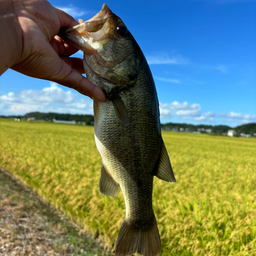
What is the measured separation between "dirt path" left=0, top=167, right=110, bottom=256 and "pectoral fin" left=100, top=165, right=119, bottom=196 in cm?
367

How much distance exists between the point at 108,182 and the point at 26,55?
4.00 ft

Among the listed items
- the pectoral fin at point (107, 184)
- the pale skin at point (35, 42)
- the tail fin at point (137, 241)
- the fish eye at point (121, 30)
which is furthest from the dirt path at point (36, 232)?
the fish eye at point (121, 30)

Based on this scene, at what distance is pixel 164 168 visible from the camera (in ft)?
6.75

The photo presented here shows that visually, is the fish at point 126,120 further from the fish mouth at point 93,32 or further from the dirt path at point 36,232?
the dirt path at point 36,232

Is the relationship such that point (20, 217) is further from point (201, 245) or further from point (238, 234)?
point (238, 234)

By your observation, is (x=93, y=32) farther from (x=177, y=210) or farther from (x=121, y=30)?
(x=177, y=210)

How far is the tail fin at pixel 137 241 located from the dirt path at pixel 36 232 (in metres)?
3.51

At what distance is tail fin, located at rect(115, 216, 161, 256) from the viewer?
1998 mm

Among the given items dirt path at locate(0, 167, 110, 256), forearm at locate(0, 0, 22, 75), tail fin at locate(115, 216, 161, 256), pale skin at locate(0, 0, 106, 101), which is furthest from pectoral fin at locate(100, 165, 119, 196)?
dirt path at locate(0, 167, 110, 256)

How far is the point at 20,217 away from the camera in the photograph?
6402mm

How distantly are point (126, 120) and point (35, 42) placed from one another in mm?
843

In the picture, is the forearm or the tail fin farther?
the tail fin

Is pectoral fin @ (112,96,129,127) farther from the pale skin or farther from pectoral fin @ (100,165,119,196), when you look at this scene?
pectoral fin @ (100,165,119,196)

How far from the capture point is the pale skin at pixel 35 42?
1.52 meters
